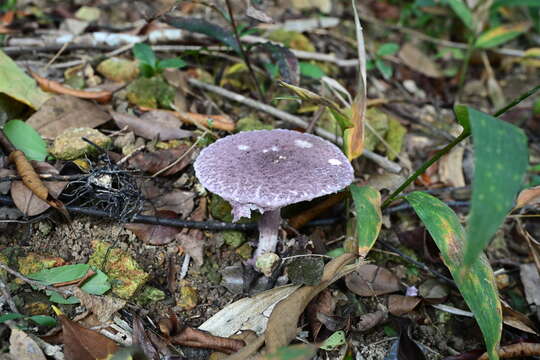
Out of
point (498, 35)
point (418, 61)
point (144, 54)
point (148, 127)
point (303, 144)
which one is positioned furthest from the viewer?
point (418, 61)

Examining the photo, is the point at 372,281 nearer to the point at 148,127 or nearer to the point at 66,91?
the point at 148,127

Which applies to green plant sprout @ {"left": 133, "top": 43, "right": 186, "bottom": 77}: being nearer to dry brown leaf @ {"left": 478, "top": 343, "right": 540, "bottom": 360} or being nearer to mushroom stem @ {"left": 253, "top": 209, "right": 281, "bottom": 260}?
mushroom stem @ {"left": 253, "top": 209, "right": 281, "bottom": 260}

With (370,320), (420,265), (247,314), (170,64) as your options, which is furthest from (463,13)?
(247,314)

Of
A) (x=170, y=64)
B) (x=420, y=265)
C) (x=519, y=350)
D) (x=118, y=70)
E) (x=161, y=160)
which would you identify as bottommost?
(x=519, y=350)

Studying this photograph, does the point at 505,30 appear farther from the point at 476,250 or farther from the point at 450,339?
the point at 476,250

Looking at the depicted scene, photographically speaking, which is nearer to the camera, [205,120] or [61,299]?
[61,299]

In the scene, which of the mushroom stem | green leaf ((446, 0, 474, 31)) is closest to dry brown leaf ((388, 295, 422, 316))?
the mushroom stem

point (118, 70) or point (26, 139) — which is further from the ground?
point (118, 70)
